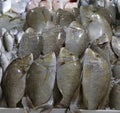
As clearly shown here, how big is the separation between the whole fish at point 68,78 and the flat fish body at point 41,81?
1.3 inches

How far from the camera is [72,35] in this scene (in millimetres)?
1763

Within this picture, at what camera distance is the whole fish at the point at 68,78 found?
1.50 meters

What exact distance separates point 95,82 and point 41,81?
23cm

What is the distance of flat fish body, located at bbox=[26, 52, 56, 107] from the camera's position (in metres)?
1.51

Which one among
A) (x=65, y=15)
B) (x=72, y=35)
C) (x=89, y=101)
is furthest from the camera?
(x=65, y=15)

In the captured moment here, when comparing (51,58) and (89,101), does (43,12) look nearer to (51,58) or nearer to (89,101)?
(51,58)

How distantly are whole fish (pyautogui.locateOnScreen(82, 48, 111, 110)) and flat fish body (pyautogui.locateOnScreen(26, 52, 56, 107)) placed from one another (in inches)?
5.5

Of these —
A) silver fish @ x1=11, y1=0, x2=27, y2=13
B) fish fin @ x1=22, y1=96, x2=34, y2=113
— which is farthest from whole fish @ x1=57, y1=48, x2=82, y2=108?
silver fish @ x1=11, y1=0, x2=27, y2=13

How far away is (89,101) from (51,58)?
0.25m

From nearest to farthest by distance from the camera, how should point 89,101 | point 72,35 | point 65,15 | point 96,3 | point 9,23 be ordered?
point 89,101
point 72,35
point 65,15
point 9,23
point 96,3

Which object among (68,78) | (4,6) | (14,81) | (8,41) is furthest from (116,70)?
(4,6)

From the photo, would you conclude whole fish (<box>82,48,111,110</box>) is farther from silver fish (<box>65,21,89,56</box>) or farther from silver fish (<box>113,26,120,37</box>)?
silver fish (<box>113,26,120,37</box>)

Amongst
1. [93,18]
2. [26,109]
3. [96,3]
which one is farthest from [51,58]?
[96,3]

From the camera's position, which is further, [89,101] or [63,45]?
[63,45]
